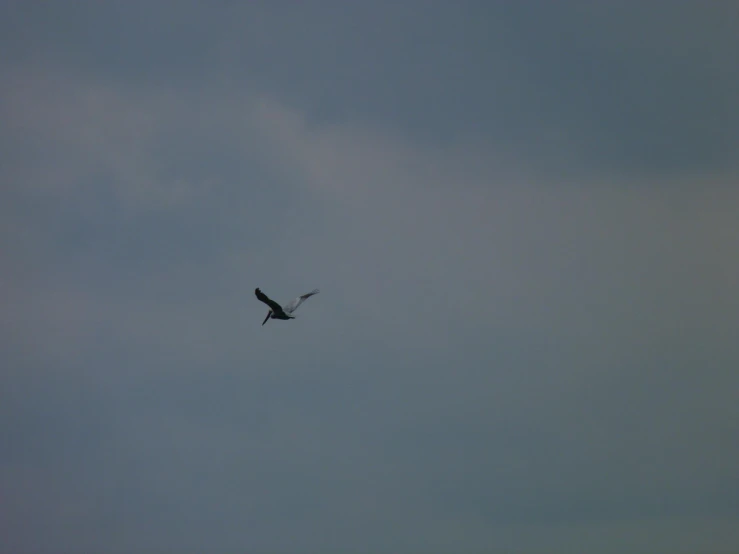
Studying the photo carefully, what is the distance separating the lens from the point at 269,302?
116188mm

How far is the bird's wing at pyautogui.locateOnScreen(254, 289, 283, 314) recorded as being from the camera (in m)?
113

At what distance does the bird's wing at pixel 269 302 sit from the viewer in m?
113

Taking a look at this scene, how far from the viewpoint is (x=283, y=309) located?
122 metres
